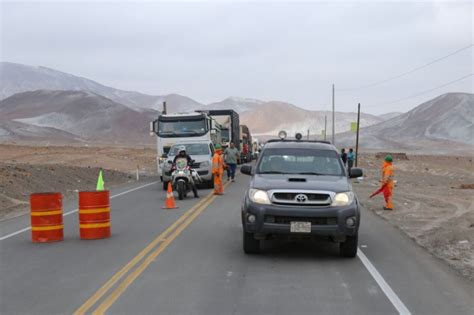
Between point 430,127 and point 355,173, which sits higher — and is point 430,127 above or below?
above

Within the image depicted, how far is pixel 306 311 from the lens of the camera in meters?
6.84

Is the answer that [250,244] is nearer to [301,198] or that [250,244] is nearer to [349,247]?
[301,198]

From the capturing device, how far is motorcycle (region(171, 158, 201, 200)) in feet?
64.0

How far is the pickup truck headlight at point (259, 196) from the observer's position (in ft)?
31.6

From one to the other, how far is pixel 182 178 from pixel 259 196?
10.1 metres

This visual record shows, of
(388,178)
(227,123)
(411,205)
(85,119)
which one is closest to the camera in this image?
(388,178)

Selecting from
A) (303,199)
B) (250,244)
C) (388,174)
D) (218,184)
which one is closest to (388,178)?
(388,174)

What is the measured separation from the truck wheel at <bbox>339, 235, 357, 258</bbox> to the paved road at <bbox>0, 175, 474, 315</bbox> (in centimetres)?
14

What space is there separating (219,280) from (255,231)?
1437mm

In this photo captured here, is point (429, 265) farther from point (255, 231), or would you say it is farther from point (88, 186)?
point (88, 186)

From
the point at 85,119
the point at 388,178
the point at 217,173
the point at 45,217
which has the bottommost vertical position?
the point at 45,217

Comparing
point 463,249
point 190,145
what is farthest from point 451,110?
point 463,249

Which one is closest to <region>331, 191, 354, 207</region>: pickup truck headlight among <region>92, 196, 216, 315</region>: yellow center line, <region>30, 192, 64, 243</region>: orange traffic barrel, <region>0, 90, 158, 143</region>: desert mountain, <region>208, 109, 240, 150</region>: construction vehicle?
<region>92, 196, 216, 315</region>: yellow center line

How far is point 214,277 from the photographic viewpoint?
8.47 meters
